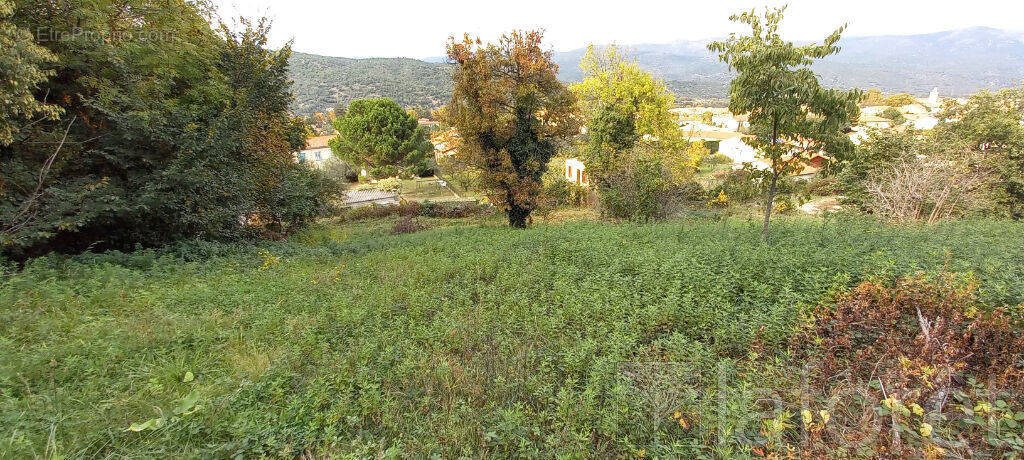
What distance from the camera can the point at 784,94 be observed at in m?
6.77

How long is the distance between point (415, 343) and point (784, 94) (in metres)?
7.24

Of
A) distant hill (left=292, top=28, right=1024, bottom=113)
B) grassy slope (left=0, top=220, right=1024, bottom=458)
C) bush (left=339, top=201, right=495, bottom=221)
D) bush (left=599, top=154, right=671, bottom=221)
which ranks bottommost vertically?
bush (left=339, top=201, right=495, bottom=221)

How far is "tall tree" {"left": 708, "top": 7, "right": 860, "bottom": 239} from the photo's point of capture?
659 centimetres

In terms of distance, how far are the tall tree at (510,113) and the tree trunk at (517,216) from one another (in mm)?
241

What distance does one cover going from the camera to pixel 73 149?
25.4ft

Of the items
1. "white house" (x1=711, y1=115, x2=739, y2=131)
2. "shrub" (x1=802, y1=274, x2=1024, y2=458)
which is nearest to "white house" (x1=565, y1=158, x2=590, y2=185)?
"shrub" (x1=802, y1=274, x2=1024, y2=458)

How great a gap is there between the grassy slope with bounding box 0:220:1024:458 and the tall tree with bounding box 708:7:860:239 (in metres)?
1.89

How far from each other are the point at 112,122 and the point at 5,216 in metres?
2.82

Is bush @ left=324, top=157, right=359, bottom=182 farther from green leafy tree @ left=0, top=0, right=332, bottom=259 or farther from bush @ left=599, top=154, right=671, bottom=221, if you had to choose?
bush @ left=599, top=154, right=671, bottom=221

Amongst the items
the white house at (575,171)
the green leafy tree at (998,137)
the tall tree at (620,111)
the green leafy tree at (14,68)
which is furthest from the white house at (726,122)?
the green leafy tree at (14,68)

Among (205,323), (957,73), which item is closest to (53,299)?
(205,323)

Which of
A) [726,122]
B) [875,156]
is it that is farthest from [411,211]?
[726,122]

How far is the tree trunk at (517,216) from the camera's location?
15.6 metres

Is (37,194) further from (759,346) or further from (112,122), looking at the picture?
(759,346)
